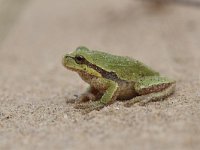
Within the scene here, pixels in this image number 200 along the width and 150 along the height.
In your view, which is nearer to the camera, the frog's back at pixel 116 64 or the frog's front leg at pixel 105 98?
the frog's front leg at pixel 105 98

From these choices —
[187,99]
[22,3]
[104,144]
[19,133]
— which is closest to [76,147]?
[104,144]

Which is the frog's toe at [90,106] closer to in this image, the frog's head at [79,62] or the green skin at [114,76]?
the green skin at [114,76]

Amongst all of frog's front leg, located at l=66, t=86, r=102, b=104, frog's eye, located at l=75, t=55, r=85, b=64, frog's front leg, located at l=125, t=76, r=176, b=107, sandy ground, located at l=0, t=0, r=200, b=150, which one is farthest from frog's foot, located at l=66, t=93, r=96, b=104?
frog's front leg, located at l=125, t=76, r=176, b=107

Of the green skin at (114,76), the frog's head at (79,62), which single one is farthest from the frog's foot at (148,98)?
the frog's head at (79,62)

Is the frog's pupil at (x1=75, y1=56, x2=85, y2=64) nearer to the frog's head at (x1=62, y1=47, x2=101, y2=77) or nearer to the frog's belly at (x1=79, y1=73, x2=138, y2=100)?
the frog's head at (x1=62, y1=47, x2=101, y2=77)

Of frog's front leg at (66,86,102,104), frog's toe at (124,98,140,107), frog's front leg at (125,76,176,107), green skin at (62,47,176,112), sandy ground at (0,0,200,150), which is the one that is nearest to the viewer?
sandy ground at (0,0,200,150)

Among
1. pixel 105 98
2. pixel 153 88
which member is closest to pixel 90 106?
pixel 105 98

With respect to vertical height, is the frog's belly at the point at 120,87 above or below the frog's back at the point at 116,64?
below
